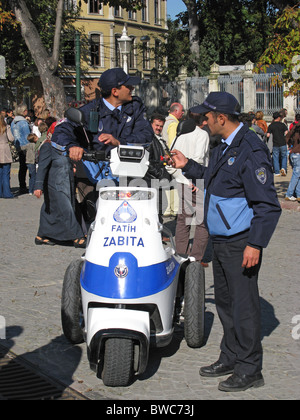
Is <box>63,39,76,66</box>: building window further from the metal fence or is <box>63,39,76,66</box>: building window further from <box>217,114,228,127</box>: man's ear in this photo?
<box>217,114,228,127</box>: man's ear

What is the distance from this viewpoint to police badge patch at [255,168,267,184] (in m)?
4.43

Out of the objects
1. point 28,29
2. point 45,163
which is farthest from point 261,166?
point 28,29

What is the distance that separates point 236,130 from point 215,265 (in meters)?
0.92

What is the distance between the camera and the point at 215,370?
4.90 metres

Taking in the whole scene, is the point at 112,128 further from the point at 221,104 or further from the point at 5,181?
the point at 5,181

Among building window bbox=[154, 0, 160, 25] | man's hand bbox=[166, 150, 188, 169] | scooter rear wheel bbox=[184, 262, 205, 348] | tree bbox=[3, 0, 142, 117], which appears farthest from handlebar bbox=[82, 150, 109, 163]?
building window bbox=[154, 0, 160, 25]

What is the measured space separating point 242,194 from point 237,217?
0.15m

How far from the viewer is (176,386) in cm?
472

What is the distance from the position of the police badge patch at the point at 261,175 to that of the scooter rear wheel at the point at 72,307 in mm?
1710

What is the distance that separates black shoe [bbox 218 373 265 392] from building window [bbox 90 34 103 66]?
5377 centimetres

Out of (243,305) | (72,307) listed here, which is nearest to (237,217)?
(243,305)

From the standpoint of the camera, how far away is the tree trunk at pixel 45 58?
23500mm

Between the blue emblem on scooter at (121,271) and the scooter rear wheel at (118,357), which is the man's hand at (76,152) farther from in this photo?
the scooter rear wheel at (118,357)
